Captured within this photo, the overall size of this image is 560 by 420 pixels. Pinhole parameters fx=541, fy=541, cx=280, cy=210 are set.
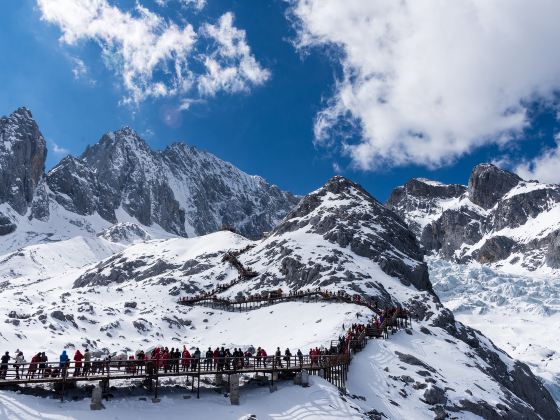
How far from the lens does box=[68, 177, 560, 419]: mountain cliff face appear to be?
4372 centimetres

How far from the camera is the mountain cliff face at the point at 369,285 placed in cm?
4372

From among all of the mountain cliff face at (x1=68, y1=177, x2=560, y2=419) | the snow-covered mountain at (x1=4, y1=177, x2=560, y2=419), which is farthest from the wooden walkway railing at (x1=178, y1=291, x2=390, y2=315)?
the mountain cliff face at (x1=68, y1=177, x2=560, y2=419)

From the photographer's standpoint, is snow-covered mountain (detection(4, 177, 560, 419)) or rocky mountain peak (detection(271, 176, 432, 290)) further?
rocky mountain peak (detection(271, 176, 432, 290))

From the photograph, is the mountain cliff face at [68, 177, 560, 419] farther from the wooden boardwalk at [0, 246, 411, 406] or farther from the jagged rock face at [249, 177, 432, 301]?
the wooden boardwalk at [0, 246, 411, 406]

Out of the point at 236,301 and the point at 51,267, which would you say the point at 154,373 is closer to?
the point at 236,301

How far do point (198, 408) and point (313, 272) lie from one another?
57.8 m

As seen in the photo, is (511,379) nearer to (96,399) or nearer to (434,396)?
(434,396)

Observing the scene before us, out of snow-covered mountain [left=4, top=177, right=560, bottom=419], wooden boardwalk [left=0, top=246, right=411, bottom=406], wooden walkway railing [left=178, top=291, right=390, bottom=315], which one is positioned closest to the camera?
wooden boardwalk [left=0, top=246, right=411, bottom=406]

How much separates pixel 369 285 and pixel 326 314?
63.5ft

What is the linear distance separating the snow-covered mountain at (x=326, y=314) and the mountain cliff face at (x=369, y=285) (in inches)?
8.1

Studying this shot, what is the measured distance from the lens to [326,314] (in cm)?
6506

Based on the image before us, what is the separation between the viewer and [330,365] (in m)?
38.7

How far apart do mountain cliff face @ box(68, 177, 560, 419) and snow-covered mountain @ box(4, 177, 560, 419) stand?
8.1 inches

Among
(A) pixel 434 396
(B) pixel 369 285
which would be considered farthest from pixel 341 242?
(A) pixel 434 396
